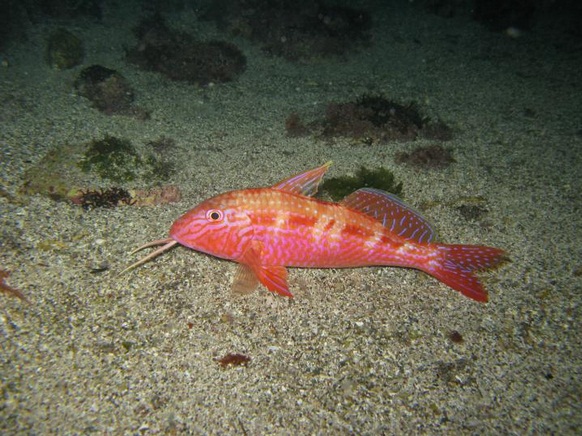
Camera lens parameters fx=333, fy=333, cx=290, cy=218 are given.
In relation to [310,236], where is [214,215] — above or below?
above

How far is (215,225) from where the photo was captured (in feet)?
11.3

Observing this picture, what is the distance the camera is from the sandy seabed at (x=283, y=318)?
290 centimetres

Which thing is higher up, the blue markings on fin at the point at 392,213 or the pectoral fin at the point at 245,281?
the blue markings on fin at the point at 392,213

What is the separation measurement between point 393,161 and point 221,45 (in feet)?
25.2

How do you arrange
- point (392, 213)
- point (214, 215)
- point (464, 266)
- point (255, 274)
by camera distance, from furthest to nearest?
point (392, 213) < point (464, 266) < point (255, 274) < point (214, 215)

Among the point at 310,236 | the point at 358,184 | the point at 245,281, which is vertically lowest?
the point at 245,281

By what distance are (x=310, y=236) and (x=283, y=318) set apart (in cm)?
96

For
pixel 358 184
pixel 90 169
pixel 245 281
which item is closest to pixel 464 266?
pixel 358 184

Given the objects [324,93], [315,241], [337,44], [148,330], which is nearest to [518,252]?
[315,241]

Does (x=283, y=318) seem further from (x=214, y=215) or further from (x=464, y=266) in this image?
(x=464, y=266)

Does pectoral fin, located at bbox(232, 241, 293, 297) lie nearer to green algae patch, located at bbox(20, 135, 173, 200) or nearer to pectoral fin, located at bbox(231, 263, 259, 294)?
pectoral fin, located at bbox(231, 263, 259, 294)

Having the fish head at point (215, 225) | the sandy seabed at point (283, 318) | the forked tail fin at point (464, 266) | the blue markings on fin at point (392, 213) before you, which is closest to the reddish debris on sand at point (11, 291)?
the sandy seabed at point (283, 318)

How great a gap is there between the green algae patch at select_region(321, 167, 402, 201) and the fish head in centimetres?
229

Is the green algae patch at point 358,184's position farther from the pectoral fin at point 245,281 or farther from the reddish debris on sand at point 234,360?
the reddish debris on sand at point 234,360
